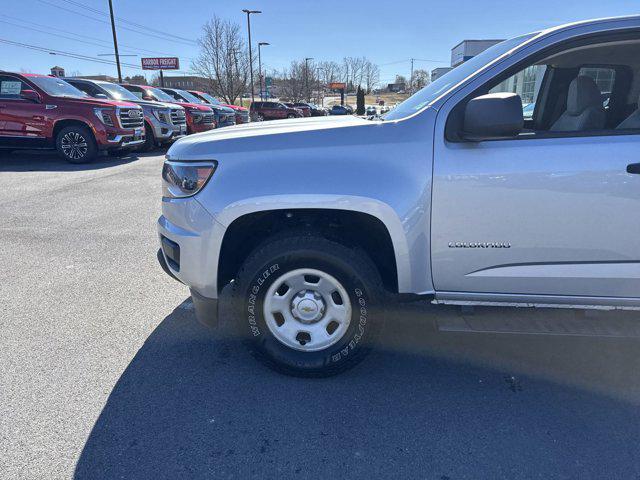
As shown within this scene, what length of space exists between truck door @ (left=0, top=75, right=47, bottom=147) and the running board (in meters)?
10.9

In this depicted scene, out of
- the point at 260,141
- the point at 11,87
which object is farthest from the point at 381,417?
the point at 11,87

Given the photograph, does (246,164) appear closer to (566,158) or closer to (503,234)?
(503,234)

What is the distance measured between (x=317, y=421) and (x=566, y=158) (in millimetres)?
1869

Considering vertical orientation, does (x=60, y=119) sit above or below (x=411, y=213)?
above

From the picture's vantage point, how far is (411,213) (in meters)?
2.44

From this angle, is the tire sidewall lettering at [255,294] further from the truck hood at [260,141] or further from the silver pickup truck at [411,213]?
the truck hood at [260,141]

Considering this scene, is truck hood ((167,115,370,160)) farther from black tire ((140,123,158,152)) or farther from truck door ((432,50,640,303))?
black tire ((140,123,158,152))

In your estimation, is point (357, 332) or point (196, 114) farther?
point (196, 114)

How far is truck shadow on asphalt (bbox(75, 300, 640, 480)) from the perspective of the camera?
213cm

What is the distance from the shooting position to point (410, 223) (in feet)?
8.05

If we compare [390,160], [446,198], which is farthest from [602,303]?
[390,160]

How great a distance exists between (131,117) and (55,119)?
5.67ft

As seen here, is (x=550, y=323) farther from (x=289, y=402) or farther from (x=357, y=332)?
(x=289, y=402)

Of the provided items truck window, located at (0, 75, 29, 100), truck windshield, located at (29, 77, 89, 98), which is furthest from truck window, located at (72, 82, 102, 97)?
truck window, located at (0, 75, 29, 100)
